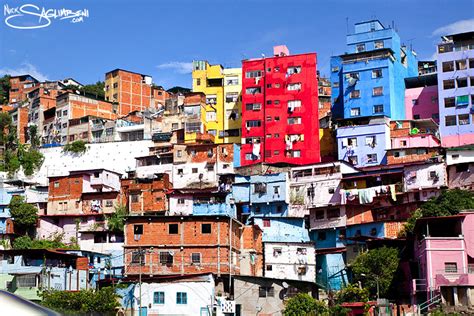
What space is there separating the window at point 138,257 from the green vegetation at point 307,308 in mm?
8150

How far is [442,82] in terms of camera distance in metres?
50.7

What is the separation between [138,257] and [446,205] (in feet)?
53.8

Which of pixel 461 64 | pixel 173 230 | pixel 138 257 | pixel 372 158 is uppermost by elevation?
pixel 461 64

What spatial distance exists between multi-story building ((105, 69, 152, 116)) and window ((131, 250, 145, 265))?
113 ft

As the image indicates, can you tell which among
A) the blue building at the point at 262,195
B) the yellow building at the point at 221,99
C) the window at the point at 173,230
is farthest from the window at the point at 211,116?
the window at the point at 173,230

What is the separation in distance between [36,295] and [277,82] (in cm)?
2749

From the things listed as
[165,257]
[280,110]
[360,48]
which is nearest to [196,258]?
[165,257]

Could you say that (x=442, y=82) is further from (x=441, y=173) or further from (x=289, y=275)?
(x=289, y=275)

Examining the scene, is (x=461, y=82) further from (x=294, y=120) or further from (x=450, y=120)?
(x=294, y=120)

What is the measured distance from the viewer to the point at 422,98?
5425cm

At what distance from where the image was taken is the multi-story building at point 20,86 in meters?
82.0

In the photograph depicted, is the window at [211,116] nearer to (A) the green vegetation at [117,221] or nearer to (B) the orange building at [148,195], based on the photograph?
(B) the orange building at [148,195]

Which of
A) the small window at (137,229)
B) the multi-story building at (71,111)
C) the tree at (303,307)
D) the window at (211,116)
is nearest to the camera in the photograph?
the tree at (303,307)

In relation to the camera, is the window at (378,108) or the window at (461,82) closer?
the window at (461,82)
